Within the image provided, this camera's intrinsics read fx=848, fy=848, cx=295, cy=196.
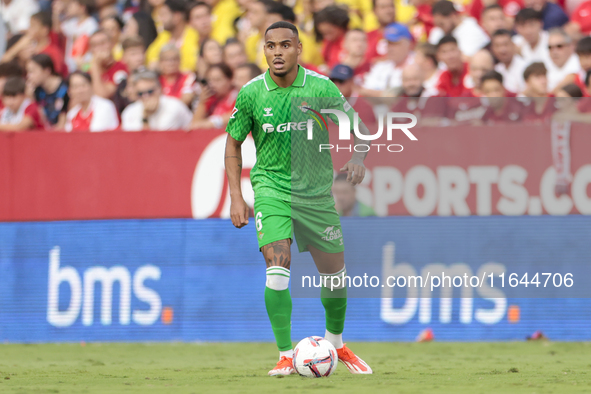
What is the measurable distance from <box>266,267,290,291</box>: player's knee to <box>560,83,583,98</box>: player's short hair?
13.9 feet

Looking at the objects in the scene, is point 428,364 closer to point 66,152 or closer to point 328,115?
point 328,115

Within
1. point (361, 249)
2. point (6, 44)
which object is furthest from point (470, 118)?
point (6, 44)

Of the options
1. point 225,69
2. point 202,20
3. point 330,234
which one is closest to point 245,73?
point 225,69

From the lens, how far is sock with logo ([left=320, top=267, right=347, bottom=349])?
6.01 metres

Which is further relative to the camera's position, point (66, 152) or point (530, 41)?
point (530, 41)

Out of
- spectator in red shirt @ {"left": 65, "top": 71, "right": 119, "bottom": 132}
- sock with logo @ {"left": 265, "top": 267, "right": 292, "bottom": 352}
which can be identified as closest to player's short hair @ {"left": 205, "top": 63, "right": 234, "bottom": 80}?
spectator in red shirt @ {"left": 65, "top": 71, "right": 119, "bottom": 132}

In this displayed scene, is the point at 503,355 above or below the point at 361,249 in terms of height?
below

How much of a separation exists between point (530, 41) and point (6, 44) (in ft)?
25.0

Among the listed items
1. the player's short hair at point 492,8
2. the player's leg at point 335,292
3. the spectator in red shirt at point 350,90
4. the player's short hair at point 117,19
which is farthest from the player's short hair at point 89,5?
the player's leg at point 335,292

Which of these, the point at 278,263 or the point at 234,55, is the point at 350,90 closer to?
the point at 234,55

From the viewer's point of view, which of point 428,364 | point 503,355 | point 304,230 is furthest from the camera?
point 503,355

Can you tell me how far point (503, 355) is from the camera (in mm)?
7492

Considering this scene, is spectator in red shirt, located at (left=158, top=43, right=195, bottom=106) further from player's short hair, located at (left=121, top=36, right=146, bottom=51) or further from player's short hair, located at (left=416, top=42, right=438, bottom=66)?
player's short hair, located at (left=416, top=42, right=438, bottom=66)

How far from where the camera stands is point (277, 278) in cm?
566
